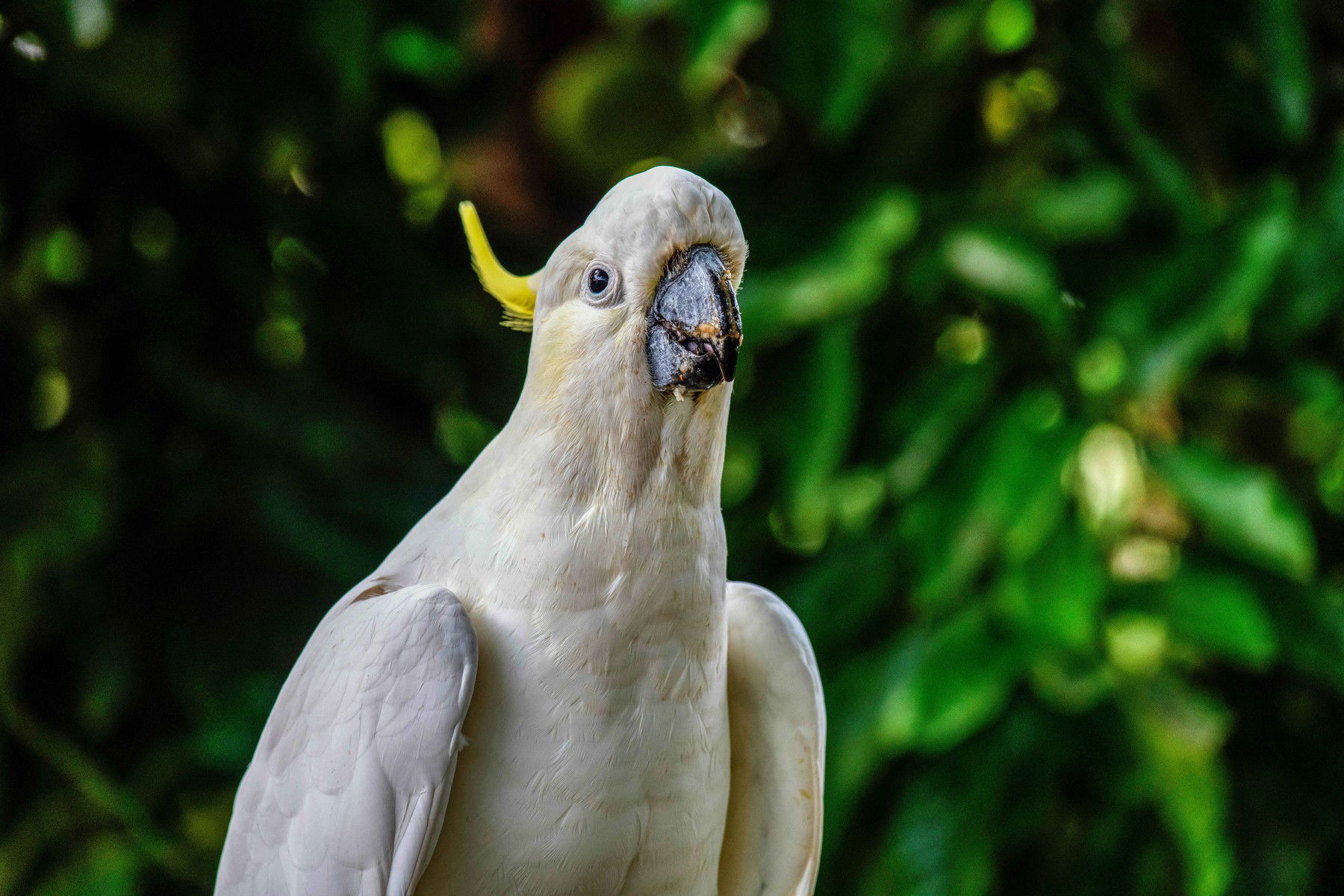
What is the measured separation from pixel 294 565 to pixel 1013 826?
0.94m

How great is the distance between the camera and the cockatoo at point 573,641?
22.3 inches

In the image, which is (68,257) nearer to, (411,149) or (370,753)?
(411,149)

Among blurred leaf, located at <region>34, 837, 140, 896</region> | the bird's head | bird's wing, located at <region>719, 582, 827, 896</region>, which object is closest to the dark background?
blurred leaf, located at <region>34, 837, 140, 896</region>

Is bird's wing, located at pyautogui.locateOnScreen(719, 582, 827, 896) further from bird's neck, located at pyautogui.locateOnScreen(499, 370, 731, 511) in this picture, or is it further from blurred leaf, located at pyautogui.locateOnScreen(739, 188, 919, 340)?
blurred leaf, located at pyautogui.locateOnScreen(739, 188, 919, 340)

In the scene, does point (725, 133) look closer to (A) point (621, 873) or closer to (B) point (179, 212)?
(B) point (179, 212)

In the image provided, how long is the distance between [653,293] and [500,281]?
165mm

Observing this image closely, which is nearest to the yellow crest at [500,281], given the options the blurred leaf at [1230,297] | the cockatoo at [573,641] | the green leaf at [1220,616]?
the cockatoo at [573,641]

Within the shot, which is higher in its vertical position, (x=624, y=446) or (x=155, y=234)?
(x=624, y=446)

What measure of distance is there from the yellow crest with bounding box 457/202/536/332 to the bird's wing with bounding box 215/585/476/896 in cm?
19

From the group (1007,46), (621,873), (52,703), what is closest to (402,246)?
(52,703)

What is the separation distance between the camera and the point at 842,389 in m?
1.29

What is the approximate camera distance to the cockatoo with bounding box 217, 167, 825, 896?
0.57m

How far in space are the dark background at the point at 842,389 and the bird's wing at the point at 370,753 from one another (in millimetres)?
734

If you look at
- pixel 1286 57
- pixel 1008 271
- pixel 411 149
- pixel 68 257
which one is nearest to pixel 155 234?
pixel 68 257
